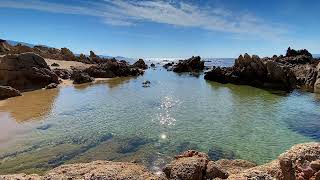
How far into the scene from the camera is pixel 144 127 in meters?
26.6

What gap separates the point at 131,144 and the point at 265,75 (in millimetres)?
40541

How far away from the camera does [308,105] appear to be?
3803cm

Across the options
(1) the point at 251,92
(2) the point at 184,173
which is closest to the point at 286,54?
(1) the point at 251,92

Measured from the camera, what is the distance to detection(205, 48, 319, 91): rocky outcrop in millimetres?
54812

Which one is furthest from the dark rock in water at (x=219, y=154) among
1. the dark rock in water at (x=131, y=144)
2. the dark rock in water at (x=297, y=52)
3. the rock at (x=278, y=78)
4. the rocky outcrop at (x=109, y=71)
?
the dark rock in water at (x=297, y=52)

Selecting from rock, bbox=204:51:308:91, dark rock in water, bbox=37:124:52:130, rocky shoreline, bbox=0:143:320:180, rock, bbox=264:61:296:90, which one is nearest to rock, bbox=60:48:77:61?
rock, bbox=204:51:308:91

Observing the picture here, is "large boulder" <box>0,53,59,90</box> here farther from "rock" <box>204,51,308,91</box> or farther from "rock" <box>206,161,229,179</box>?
"rock" <box>206,161,229,179</box>

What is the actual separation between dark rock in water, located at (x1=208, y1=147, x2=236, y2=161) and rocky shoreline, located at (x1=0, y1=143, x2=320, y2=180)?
6430mm

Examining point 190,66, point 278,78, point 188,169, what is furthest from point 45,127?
point 190,66

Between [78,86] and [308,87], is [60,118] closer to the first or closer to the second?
[78,86]

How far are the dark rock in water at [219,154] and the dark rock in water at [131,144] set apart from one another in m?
4.47

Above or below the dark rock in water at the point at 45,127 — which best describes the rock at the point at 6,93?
above

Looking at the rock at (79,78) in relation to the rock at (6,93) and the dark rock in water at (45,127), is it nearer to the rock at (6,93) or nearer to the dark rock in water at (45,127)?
the rock at (6,93)

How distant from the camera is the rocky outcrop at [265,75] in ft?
180
